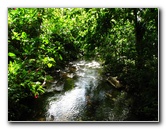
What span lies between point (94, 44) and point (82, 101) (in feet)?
3.18

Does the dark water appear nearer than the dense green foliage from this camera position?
No

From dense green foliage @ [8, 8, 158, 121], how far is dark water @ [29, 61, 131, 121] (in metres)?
0.22

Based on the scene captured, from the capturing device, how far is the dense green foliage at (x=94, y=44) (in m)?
3.12

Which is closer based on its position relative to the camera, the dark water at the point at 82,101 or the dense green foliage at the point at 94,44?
the dense green foliage at the point at 94,44

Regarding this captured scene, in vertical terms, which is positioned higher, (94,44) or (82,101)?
(94,44)

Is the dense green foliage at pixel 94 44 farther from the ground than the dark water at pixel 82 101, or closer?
farther from the ground

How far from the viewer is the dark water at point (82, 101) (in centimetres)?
343

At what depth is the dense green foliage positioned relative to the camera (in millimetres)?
3119

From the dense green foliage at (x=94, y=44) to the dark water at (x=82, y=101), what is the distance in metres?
0.22

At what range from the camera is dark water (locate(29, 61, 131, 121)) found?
3426 millimetres

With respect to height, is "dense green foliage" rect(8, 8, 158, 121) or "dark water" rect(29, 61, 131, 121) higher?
"dense green foliage" rect(8, 8, 158, 121)

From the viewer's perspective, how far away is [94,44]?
3.90m
